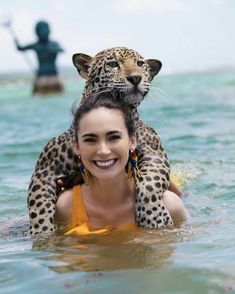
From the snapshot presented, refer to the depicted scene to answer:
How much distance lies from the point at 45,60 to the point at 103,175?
19520 millimetres

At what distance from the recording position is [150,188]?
5.07m

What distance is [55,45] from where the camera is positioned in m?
23.7

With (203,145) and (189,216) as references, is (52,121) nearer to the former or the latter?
(203,145)

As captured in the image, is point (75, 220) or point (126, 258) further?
point (75, 220)

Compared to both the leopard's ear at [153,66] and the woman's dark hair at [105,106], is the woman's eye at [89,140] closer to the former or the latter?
the woman's dark hair at [105,106]

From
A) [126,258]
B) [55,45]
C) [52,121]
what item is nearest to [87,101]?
[126,258]

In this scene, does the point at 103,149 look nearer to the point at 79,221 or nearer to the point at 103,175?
the point at 103,175

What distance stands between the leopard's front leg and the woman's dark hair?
13.6 inches

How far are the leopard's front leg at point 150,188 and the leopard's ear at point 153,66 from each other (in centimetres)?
41

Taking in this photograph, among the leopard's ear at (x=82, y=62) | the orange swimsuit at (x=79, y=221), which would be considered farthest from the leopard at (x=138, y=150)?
the orange swimsuit at (x=79, y=221)

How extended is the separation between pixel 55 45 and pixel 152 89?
18.7m

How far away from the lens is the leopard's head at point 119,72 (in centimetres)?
504

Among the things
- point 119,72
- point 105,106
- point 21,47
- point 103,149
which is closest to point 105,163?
point 103,149

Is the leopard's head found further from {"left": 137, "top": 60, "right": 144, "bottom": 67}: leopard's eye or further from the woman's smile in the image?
the woman's smile
